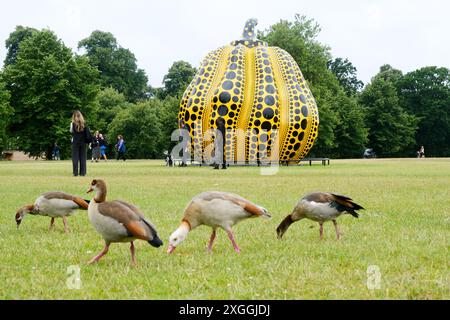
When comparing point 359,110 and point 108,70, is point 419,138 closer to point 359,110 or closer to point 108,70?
point 359,110

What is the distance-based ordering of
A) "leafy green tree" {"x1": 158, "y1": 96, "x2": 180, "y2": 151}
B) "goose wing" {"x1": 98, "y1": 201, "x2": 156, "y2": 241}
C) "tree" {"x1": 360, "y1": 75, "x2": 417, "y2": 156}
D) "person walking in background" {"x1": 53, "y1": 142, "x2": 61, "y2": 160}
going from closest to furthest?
"goose wing" {"x1": 98, "y1": 201, "x2": 156, "y2": 241}, "person walking in background" {"x1": 53, "y1": 142, "x2": 61, "y2": 160}, "leafy green tree" {"x1": 158, "y1": 96, "x2": 180, "y2": 151}, "tree" {"x1": 360, "y1": 75, "x2": 417, "y2": 156}

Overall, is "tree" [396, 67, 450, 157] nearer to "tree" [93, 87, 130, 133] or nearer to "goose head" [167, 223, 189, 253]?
"tree" [93, 87, 130, 133]

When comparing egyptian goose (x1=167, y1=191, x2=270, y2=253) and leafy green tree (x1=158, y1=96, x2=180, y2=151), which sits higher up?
leafy green tree (x1=158, y1=96, x2=180, y2=151)

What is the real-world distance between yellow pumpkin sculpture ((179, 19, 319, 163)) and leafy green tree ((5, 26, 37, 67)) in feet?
178

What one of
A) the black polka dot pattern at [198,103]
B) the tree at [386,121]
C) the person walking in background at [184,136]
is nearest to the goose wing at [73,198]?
the black polka dot pattern at [198,103]

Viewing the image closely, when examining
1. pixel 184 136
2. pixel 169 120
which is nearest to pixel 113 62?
pixel 169 120

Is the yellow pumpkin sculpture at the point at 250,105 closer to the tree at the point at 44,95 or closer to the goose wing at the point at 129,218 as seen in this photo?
the tree at the point at 44,95

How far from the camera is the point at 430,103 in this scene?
8881cm

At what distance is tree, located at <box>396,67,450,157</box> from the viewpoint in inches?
3430

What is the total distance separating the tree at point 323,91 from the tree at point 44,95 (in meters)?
20.7

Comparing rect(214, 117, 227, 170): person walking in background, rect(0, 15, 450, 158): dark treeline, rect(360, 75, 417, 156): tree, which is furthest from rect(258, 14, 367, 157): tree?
rect(214, 117, 227, 170): person walking in background

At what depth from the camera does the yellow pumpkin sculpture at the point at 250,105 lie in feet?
107
